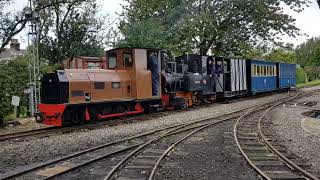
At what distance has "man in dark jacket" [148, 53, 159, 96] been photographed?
20.0 m

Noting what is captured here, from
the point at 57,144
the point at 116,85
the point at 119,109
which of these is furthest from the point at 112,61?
the point at 57,144

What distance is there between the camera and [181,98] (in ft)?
74.7

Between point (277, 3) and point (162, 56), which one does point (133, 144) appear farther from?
point (277, 3)

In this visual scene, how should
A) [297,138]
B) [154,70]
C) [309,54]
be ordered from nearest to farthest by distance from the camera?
[297,138], [154,70], [309,54]

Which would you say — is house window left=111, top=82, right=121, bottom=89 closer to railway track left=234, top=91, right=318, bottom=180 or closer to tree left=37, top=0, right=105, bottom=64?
railway track left=234, top=91, right=318, bottom=180

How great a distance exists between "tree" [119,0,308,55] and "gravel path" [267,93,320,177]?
1604 centimetres

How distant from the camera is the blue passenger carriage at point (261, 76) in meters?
32.2

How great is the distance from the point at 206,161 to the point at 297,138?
14.9ft

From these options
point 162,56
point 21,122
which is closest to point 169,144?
point 21,122

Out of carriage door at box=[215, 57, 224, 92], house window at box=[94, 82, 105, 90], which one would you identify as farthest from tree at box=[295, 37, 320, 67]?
house window at box=[94, 82, 105, 90]

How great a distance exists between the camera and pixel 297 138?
504 inches

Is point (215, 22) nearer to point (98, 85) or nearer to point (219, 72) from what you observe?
point (219, 72)

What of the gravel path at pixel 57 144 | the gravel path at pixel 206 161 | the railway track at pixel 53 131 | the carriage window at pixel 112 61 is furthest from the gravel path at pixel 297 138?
the carriage window at pixel 112 61

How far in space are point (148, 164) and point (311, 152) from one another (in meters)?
4.18
